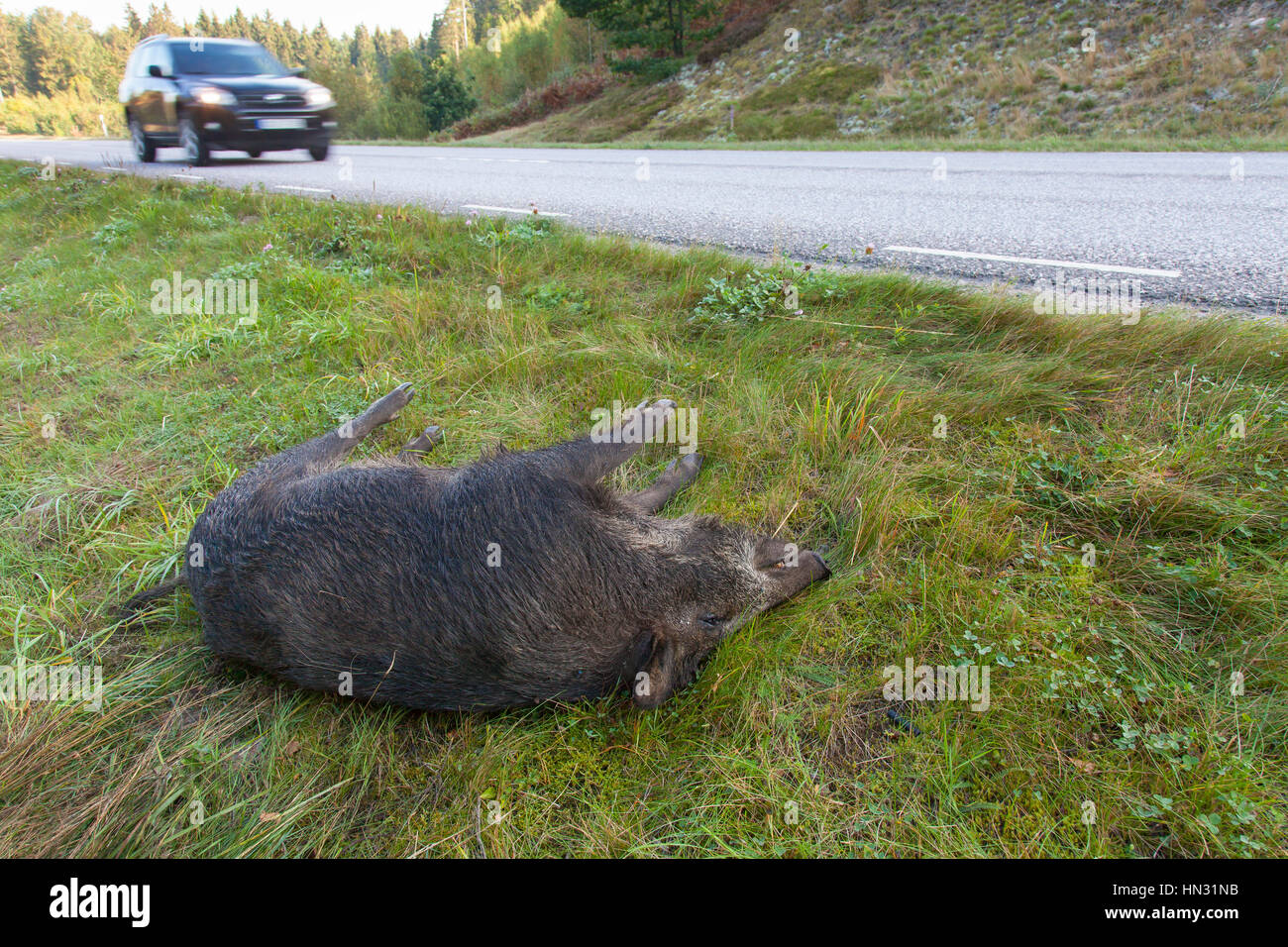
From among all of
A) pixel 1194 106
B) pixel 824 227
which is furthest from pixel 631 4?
pixel 824 227

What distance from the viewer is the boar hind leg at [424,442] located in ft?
11.4

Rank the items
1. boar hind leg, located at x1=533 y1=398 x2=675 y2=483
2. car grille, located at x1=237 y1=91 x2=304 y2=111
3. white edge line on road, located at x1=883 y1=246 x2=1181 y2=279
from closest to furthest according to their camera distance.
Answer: boar hind leg, located at x1=533 y1=398 x2=675 y2=483 < white edge line on road, located at x1=883 y1=246 x2=1181 y2=279 < car grille, located at x1=237 y1=91 x2=304 y2=111

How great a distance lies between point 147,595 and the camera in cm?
277

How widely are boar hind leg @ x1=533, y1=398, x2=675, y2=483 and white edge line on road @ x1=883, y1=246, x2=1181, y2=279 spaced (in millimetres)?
2443

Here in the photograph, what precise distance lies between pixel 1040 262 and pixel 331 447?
4442 mm

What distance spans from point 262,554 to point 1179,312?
14.2ft

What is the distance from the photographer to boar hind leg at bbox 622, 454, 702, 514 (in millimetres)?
3148

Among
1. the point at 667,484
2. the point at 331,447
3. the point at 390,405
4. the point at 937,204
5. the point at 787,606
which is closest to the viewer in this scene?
the point at 787,606

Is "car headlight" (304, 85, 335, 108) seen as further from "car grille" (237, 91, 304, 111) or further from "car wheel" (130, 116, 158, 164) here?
"car wheel" (130, 116, 158, 164)

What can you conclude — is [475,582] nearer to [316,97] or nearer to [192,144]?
[316,97]

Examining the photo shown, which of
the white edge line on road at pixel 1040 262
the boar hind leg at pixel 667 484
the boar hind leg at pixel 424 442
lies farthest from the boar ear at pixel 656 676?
the white edge line on road at pixel 1040 262

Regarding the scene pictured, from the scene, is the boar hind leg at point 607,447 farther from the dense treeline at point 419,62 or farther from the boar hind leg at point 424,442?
the dense treeline at point 419,62

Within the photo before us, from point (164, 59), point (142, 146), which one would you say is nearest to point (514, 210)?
point (164, 59)

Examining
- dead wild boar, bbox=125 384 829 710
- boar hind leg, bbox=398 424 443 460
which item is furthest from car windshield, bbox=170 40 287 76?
dead wild boar, bbox=125 384 829 710
